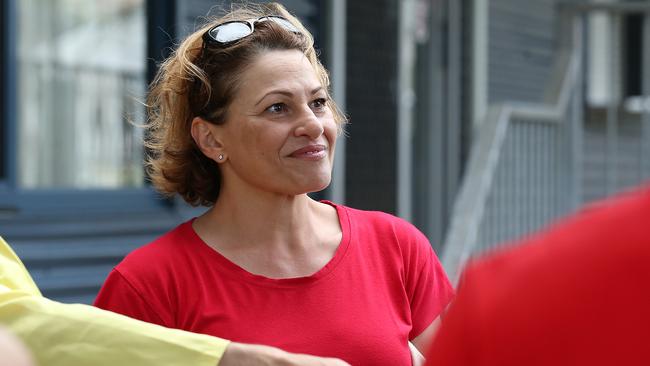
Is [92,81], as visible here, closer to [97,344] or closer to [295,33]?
[295,33]

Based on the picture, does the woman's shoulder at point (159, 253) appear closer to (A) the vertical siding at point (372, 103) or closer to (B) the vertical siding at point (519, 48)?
(A) the vertical siding at point (372, 103)

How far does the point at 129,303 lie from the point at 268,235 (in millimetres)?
352

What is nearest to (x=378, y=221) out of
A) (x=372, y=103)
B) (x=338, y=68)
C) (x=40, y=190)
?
(x=40, y=190)

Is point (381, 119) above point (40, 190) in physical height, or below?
above

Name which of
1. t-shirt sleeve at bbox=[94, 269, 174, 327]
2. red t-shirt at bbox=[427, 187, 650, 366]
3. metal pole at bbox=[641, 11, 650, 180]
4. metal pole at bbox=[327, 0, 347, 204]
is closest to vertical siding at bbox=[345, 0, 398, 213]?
metal pole at bbox=[327, 0, 347, 204]

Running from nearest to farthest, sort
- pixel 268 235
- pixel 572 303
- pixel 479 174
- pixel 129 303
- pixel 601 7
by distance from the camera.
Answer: pixel 572 303 < pixel 129 303 < pixel 268 235 < pixel 479 174 < pixel 601 7

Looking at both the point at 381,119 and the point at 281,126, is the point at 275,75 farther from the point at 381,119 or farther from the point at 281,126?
the point at 381,119

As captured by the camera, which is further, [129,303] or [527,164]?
[527,164]

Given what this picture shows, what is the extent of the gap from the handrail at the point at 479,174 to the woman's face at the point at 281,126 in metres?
2.70

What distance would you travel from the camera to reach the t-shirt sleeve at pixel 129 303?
1859 mm

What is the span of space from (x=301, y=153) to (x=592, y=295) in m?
1.38

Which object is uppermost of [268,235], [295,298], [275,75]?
[275,75]

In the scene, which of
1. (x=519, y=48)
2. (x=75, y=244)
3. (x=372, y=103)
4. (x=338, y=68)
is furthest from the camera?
(x=519, y=48)

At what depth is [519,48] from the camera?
826 cm
